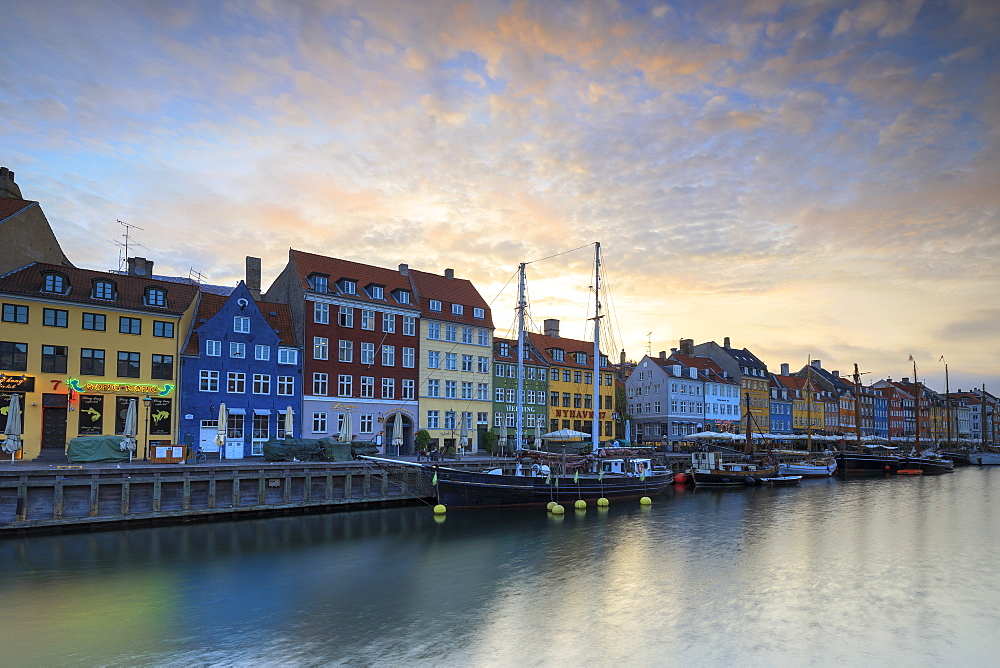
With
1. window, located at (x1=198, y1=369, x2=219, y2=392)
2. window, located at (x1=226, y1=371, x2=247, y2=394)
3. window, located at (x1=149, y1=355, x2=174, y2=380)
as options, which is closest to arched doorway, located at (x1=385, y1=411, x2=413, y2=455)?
window, located at (x1=226, y1=371, x2=247, y2=394)

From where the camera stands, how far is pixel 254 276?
6019cm

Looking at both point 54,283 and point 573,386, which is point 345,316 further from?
point 573,386

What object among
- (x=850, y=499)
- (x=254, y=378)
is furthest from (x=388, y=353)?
(x=850, y=499)

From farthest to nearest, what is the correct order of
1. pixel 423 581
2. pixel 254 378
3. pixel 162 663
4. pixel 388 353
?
pixel 388 353
pixel 254 378
pixel 423 581
pixel 162 663

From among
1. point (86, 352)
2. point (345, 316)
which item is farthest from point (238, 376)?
point (345, 316)

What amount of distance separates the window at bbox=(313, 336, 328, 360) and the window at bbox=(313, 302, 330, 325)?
1371mm

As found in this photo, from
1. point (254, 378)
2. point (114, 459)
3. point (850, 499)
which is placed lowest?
point (850, 499)

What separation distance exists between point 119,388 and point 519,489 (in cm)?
2803

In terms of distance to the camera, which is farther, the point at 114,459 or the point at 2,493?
the point at 114,459

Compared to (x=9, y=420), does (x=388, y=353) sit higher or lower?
higher

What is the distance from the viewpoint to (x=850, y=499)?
175 ft

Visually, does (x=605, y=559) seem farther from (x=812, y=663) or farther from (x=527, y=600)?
(x=812, y=663)

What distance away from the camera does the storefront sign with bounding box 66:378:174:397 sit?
44.7 meters

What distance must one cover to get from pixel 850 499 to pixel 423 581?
41329mm
